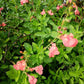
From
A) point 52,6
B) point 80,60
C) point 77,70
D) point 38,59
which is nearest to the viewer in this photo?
point 38,59

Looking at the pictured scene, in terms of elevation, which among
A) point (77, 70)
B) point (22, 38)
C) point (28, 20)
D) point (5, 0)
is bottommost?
point (77, 70)

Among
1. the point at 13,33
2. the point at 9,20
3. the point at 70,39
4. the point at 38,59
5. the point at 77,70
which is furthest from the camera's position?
the point at 9,20

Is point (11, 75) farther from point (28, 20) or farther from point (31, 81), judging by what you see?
point (28, 20)

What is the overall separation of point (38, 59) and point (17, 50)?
0.40m

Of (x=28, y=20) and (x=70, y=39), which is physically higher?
(x=28, y=20)

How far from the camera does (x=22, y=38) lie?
1476mm

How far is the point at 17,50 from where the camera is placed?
1468mm

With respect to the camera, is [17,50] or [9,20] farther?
[9,20]

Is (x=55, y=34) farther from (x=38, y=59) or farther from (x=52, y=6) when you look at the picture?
(x=52, y=6)

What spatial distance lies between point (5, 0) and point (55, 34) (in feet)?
4.16

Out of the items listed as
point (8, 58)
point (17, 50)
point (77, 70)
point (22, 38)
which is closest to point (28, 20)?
point (22, 38)

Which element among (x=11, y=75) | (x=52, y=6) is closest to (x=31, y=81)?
(x=11, y=75)

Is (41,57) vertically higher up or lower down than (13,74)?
higher up

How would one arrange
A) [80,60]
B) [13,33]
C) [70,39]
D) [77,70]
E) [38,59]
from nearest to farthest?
[70,39] → [38,59] → [77,70] → [80,60] → [13,33]
